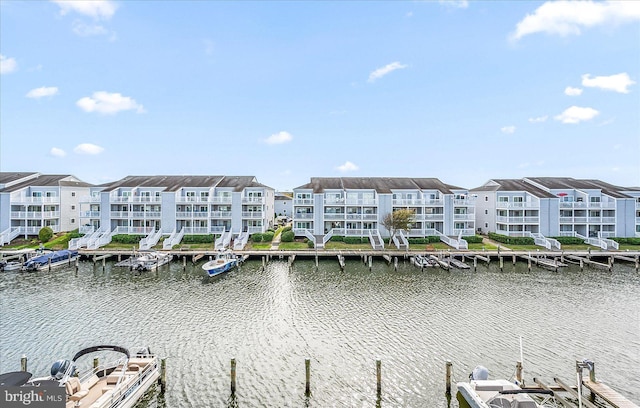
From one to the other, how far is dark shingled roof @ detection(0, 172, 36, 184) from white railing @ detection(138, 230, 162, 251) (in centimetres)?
2795

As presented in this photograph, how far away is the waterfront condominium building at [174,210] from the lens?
50.2 m

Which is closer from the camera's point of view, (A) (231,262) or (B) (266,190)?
(A) (231,262)

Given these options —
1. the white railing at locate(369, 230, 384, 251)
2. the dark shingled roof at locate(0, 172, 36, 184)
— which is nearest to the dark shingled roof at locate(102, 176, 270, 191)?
the dark shingled roof at locate(0, 172, 36, 184)

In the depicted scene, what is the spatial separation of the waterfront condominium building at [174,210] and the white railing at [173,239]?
426 millimetres

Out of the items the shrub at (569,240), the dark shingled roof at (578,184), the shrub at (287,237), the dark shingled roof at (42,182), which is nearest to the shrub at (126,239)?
the dark shingled roof at (42,182)

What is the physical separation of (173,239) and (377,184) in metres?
32.3

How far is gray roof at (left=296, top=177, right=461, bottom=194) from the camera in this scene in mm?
53312

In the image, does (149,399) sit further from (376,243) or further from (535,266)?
(535,266)

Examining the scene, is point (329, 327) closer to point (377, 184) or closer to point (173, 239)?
point (173, 239)

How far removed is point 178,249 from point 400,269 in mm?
28158

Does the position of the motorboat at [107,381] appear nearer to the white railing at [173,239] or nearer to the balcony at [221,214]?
the white railing at [173,239]

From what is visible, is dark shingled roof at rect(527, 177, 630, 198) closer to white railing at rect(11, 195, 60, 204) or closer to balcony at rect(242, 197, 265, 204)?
A: balcony at rect(242, 197, 265, 204)

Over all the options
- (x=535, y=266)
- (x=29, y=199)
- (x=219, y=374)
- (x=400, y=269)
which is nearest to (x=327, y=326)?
(x=219, y=374)

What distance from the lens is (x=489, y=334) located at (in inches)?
813
